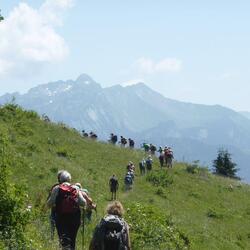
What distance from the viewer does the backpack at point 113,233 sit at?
1092cm

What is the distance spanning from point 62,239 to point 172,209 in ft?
79.2

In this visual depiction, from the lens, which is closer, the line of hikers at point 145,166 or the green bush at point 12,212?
the green bush at point 12,212

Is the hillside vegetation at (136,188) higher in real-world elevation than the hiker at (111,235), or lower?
higher

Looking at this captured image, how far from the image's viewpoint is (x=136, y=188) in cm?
4022

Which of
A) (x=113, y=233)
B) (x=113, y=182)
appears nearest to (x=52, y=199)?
(x=113, y=233)

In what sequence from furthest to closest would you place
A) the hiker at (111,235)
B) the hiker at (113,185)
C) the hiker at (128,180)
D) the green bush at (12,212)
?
1. the hiker at (128,180)
2. the hiker at (113,185)
3. the green bush at (12,212)
4. the hiker at (111,235)

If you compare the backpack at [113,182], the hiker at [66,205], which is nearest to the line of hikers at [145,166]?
the backpack at [113,182]

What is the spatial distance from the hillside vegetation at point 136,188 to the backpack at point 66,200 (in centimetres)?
78

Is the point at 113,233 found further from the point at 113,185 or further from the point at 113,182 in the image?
the point at 113,185

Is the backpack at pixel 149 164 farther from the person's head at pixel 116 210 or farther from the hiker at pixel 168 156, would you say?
the person's head at pixel 116 210

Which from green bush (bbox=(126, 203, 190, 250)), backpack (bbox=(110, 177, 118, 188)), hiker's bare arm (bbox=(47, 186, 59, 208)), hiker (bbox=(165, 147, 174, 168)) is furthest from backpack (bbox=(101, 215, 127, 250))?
hiker (bbox=(165, 147, 174, 168))

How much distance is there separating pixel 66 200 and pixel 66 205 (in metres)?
0.10

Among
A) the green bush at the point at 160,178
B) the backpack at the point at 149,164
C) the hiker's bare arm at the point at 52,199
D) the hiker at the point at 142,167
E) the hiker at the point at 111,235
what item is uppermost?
the backpack at the point at 149,164

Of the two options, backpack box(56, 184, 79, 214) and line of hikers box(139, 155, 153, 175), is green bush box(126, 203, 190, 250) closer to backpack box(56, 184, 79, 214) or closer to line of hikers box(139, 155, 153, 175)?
backpack box(56, 184, 79, 214)
